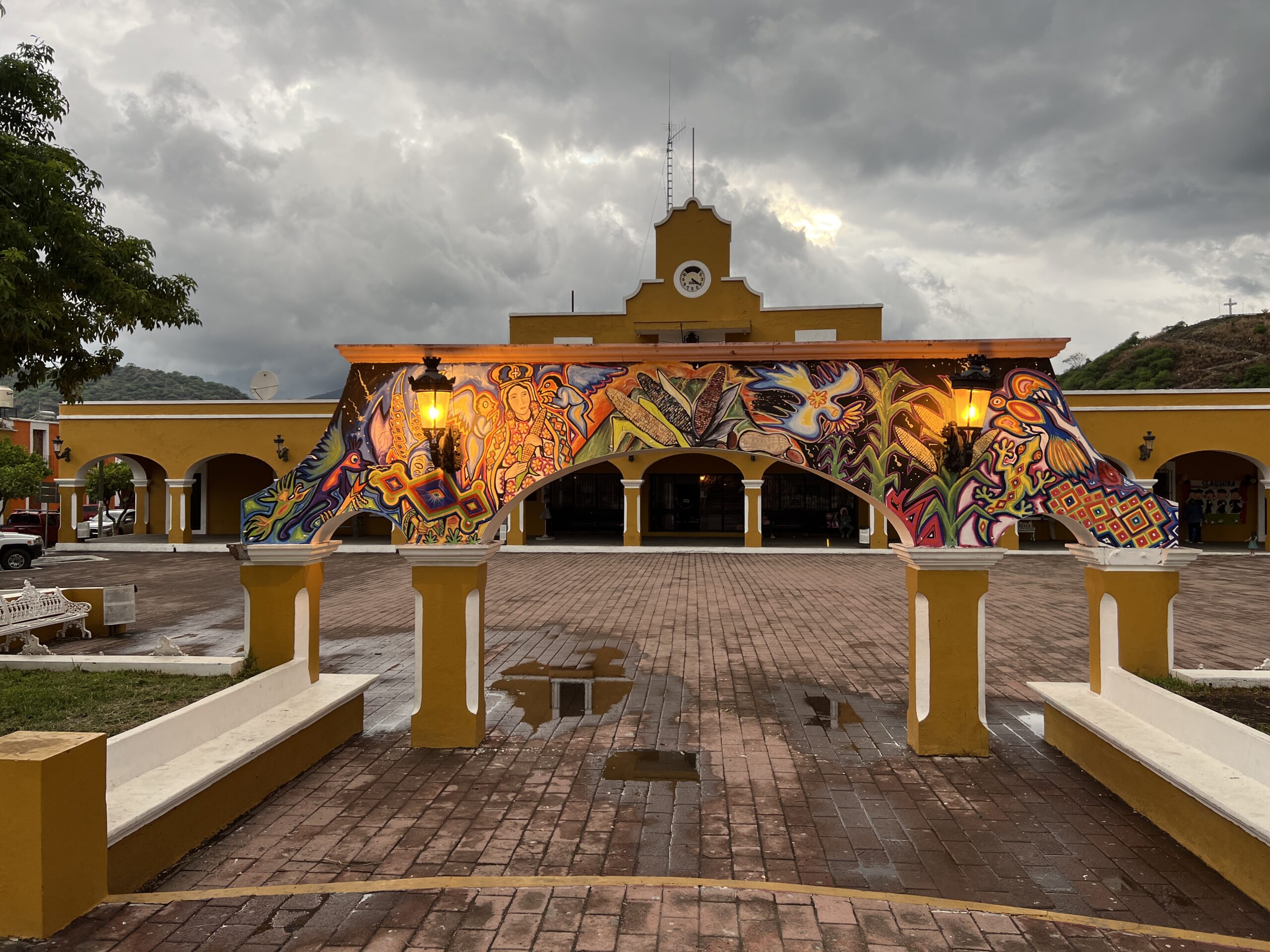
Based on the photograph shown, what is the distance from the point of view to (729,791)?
5160 millimetres

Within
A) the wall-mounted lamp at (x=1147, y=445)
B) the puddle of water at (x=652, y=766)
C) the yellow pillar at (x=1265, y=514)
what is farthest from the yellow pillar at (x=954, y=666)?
the yellow pillar at (x=1265, y=514)

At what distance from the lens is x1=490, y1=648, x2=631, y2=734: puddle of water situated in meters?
6.98

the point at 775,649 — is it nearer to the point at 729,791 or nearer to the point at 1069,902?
the point at 729,791

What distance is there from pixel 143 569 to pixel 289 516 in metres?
14.3

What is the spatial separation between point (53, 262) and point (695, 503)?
19.0m

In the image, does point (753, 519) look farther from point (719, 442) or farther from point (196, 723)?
point (196, 723)

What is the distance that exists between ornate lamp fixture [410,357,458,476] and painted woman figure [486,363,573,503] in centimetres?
35

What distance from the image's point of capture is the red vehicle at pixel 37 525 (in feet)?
74.4

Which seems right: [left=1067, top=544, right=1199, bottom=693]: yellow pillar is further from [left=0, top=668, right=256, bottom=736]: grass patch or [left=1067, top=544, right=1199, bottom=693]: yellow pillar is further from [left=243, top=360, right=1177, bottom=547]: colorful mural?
[left=0, top=668, right=256, bottom=736]: grass patch

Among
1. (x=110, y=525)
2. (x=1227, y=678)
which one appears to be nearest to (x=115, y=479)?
(x=110, y=525)

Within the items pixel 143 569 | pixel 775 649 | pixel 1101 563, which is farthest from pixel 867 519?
pixel 143 569

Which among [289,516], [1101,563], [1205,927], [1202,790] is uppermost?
[289,516]

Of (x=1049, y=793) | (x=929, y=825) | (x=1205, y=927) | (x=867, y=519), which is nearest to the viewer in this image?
(x=1205, y=927)

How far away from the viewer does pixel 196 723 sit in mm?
4840
